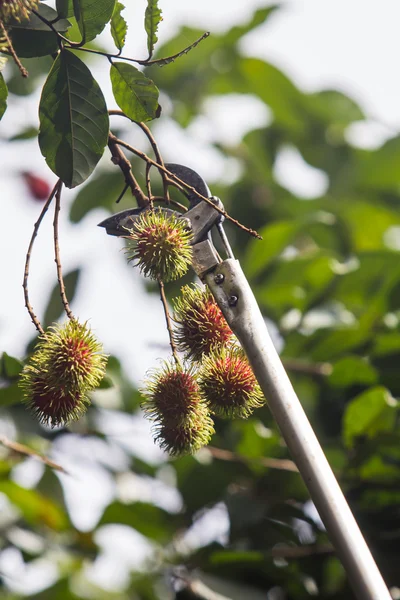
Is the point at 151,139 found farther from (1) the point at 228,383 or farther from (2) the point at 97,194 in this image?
(2) the point at 97,194

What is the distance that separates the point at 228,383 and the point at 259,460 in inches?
35.4

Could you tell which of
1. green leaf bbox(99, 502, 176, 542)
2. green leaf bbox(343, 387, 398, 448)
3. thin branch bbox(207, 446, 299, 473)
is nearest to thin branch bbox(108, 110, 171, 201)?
green leaf bbox(343, 387, 398, 448)

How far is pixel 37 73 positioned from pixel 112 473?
1.25 metres

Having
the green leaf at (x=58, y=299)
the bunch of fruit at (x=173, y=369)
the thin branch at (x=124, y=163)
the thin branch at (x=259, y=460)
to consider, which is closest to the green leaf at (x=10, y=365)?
the bunch of fruit at (x=173, y=369)

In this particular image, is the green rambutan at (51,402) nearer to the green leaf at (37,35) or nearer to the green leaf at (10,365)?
the green leaf at (10,365)

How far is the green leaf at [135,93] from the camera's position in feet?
3.15

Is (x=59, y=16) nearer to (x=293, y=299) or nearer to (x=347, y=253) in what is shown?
(x=293, y=299)

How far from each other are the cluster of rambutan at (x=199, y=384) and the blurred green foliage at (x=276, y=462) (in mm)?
417

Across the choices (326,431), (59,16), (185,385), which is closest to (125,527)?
(326,431)

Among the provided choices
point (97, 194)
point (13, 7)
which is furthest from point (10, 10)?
point (97, 194)

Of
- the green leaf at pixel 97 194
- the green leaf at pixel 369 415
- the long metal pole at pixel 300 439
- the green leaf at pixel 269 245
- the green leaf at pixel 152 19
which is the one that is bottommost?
the long metal pole at pixel 300 439

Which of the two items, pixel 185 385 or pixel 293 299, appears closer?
pixel 185 385

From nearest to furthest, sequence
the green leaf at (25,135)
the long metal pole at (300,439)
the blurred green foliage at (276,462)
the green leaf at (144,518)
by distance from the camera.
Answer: the long metal pole at (300,439) < the blurred green foliage at (276,462) < the green leaf at (144,518) < the green leaf at (25,135)

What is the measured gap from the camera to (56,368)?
108 centimetres
